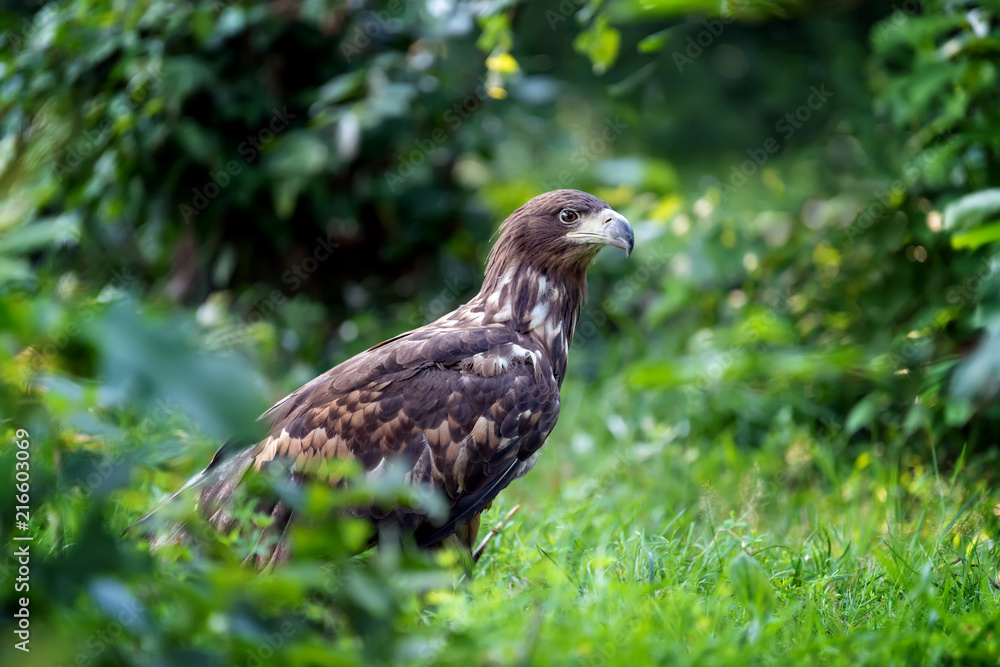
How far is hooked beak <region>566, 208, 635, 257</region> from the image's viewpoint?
380 cm

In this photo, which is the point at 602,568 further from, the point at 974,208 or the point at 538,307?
the point at 974,208

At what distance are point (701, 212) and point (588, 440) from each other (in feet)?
5.37

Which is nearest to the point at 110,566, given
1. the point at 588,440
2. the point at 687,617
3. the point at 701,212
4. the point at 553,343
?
the point at 687,617

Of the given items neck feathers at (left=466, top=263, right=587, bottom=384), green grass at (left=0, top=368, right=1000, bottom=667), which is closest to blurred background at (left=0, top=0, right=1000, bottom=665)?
green grass at (left=0, top=368, right=1000, bottom=667)

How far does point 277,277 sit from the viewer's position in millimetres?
6598

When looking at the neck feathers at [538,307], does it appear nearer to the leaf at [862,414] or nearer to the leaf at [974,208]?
the leaf at [974,208]

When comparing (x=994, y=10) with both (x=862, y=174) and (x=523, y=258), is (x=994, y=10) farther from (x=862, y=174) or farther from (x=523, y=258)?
(x=523, y=258)

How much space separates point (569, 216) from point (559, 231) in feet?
0.25

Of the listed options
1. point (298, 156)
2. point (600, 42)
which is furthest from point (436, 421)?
point (298, 156)

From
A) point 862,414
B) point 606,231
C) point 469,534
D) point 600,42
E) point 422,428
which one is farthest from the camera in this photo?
point 862,414

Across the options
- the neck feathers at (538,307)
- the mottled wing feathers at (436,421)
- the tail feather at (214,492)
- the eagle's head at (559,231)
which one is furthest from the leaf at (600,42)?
the tail feather at (214,492)

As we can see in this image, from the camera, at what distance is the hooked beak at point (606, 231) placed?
12.5 feet

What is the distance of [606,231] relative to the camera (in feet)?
12.6

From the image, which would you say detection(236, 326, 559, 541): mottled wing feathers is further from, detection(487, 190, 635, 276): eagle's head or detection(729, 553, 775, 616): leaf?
detection(729, 553, 775, 616): leaf
